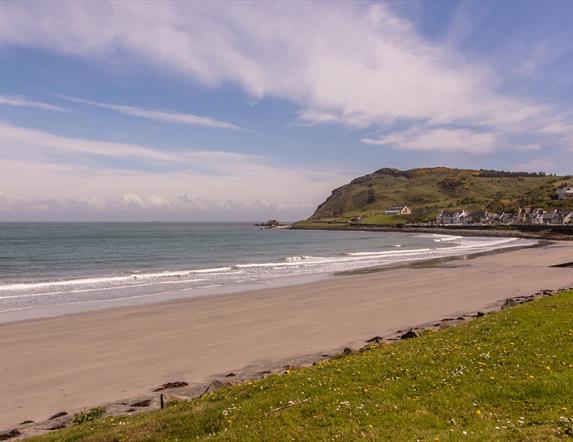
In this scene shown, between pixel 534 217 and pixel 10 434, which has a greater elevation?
pixel 534 217

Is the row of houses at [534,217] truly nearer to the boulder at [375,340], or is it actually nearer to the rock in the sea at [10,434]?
the boulder at [375,340]

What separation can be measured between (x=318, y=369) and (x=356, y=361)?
1.18m

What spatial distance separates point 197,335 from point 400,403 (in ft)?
48.1

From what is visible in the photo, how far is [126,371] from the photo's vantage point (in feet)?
55.9

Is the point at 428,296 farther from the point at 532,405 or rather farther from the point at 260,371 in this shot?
the point at 532,405

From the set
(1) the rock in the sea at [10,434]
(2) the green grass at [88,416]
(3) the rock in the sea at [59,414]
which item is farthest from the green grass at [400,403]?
(3) the rock in the sea at [59,414]

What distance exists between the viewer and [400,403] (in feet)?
31.3

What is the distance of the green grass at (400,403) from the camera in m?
8.27

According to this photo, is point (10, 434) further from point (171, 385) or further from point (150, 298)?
point (150, 298)

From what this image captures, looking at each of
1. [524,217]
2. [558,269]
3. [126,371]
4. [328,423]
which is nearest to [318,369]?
[328,423]

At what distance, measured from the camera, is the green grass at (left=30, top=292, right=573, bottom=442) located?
27.1ft

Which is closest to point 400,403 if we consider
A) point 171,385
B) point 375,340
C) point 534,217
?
point 171,385

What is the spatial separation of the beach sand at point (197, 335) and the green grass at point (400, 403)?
419 cm

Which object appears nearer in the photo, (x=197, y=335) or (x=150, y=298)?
(x=197, y=335)
